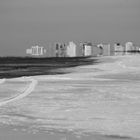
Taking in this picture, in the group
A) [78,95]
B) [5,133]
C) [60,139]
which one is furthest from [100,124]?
[78,95]

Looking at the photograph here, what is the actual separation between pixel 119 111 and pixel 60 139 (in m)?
3.00

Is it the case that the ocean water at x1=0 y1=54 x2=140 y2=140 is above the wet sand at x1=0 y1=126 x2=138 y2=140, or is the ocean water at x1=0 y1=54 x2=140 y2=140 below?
below

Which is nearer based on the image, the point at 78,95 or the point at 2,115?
the point at 2,115

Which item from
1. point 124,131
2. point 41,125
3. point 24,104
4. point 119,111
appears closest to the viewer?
point 124,131

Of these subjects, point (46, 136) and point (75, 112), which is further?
point (75, 112)

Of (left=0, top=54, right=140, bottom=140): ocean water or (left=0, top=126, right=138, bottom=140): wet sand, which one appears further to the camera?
(left=0, top=54, right=140, bottom=140): ocean water

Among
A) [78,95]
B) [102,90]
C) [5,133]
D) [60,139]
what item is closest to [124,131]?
[60,139]

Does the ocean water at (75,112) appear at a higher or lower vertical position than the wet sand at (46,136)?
lower

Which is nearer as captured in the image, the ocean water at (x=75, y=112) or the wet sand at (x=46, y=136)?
the wet sand at (x=46, y=136)

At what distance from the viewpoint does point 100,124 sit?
707cm

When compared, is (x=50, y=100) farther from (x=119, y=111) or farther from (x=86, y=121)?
(x=86, y=121)

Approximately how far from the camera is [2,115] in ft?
25.8

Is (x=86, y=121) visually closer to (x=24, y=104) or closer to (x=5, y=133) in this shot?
(x=5, y=133)

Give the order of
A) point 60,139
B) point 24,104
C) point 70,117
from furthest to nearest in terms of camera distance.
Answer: point 24,104
point 70,117
point 60,139
